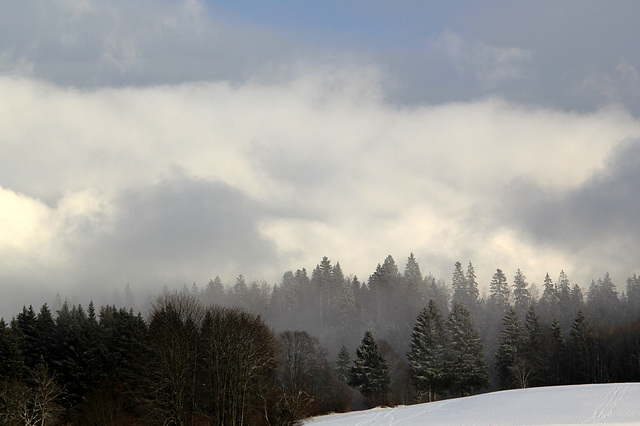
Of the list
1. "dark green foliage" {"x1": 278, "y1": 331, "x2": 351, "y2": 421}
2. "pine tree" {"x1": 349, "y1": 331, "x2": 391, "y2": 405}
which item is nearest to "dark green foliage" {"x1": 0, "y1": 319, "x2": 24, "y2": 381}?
"dark green foliage" {"x1": 278, "y1": 331, "x2": 351, "y2": 421}

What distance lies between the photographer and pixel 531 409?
64438 millimetres

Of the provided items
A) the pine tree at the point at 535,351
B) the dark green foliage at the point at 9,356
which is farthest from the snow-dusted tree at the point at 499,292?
the dark green foliage at the point at 9,356

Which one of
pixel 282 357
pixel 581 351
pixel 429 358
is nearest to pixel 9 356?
pixel 282 357

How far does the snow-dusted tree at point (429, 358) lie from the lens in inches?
3846

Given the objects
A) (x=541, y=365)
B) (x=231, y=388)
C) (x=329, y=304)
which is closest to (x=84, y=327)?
(x=231, y=388)

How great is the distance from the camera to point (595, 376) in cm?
10119

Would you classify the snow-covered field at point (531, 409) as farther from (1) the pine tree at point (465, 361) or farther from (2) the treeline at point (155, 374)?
(1) the pine tree at point (465, 361)

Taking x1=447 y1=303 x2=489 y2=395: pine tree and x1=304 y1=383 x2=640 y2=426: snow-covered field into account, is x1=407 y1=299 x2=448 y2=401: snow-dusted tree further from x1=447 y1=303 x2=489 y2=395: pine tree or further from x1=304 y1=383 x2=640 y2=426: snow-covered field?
x1=304 y1=383 x2=640 y2=426: snow-covered field

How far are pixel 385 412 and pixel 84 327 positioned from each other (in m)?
42.2

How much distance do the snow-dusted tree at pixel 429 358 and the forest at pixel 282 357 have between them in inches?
9.3

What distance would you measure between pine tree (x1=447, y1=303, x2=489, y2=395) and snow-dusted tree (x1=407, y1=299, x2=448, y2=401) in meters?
1.52

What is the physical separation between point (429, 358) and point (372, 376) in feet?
33.4

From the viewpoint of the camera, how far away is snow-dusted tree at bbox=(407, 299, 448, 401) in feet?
320

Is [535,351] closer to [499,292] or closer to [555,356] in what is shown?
[555,356]
